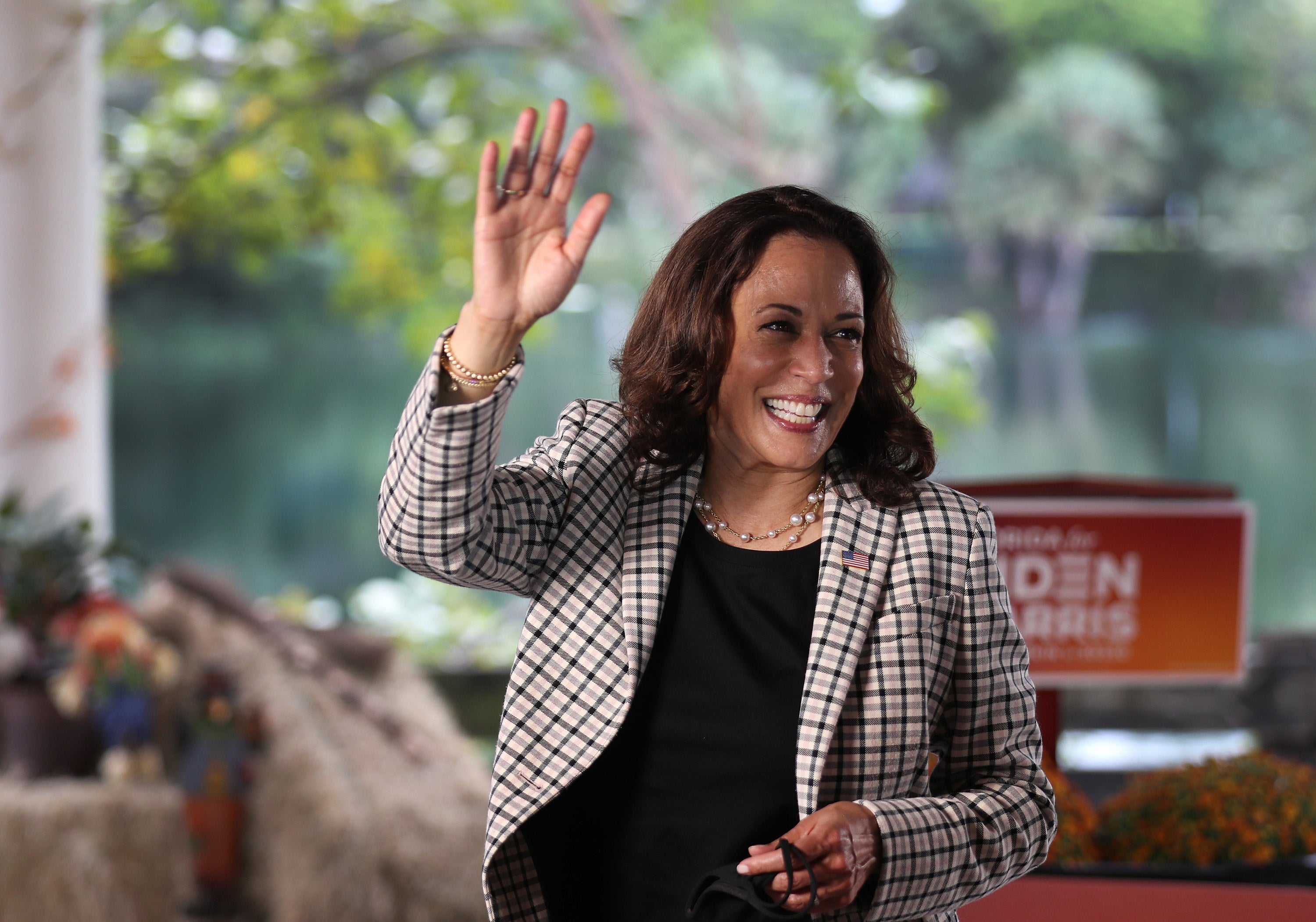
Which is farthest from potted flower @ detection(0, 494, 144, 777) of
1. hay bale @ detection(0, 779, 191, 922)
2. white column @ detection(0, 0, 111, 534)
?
white column @ detection(0, 0, 111, 534)

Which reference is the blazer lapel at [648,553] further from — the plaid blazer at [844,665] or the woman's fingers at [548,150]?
the woman's fingers at [548,150]

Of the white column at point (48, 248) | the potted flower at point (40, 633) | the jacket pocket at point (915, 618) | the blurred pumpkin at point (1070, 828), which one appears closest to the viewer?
the jacket pocket at point (915, 618)

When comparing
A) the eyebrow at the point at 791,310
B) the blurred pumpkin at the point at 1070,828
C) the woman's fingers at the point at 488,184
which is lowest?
the blurred pumpkin at the point at 1070,828

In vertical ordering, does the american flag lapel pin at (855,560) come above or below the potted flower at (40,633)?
above

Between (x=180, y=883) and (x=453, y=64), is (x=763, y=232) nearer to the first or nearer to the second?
(x=180, y=883)

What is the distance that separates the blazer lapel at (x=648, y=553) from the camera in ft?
4.21

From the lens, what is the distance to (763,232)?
134cm

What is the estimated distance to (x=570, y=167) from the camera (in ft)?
4.06

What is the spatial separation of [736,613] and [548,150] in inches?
20.3

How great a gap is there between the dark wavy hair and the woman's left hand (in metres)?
0.34

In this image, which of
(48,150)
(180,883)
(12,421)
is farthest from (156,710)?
(48,150)

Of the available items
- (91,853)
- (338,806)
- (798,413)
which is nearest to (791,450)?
(798,413)

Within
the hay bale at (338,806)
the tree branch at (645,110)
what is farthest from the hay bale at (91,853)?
the tree branch at (645,110)

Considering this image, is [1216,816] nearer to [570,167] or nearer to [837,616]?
[837,616]
